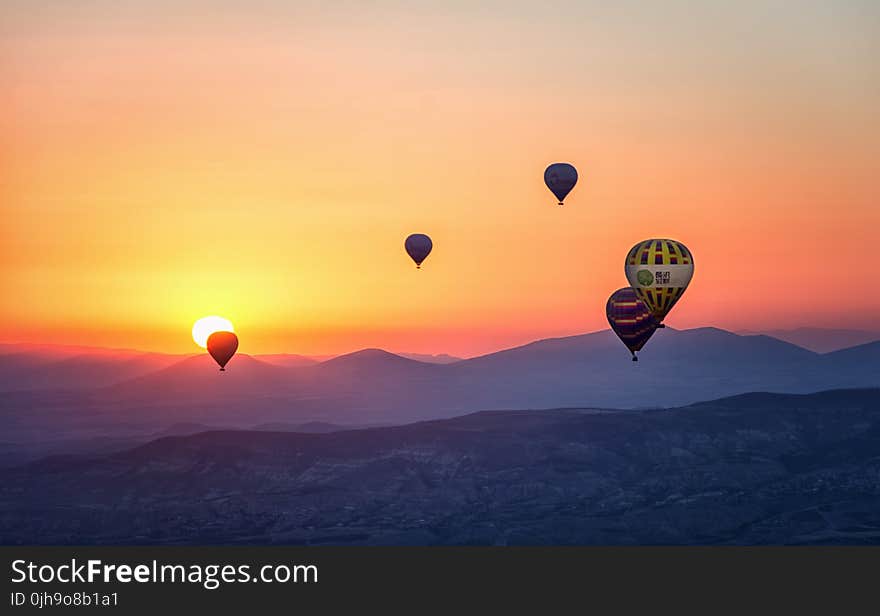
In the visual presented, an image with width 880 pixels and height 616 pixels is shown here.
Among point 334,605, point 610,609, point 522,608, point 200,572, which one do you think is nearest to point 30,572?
point 200,572

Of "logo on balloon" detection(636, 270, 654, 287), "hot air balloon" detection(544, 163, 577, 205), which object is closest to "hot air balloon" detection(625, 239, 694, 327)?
"logo on balloon" detection(636, 270, 654, 287)

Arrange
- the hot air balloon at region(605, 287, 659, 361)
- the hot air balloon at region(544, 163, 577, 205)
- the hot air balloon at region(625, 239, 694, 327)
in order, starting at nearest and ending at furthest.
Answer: the hot air balloon at region(625, 239, 694, 327)
the hot air balloon at region(544, 163, 577, 205)
the hot air balloon at region(605, 287, 659, 361)

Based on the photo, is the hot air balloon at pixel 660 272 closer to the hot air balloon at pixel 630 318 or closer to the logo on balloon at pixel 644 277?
the logo on balloon at pixel 644 277

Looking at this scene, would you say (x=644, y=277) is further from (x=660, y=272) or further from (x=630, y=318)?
(x=630, y=318)

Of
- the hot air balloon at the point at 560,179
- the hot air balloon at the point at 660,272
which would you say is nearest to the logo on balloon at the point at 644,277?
the hot air balloon at the point at 660,272

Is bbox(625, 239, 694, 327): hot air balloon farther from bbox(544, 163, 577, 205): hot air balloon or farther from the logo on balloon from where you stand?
bbox(544, 163, 577, 205): hot air balloon

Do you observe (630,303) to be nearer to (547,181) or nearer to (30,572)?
(547,181)

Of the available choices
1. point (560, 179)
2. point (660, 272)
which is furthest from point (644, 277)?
point (560, 179)
